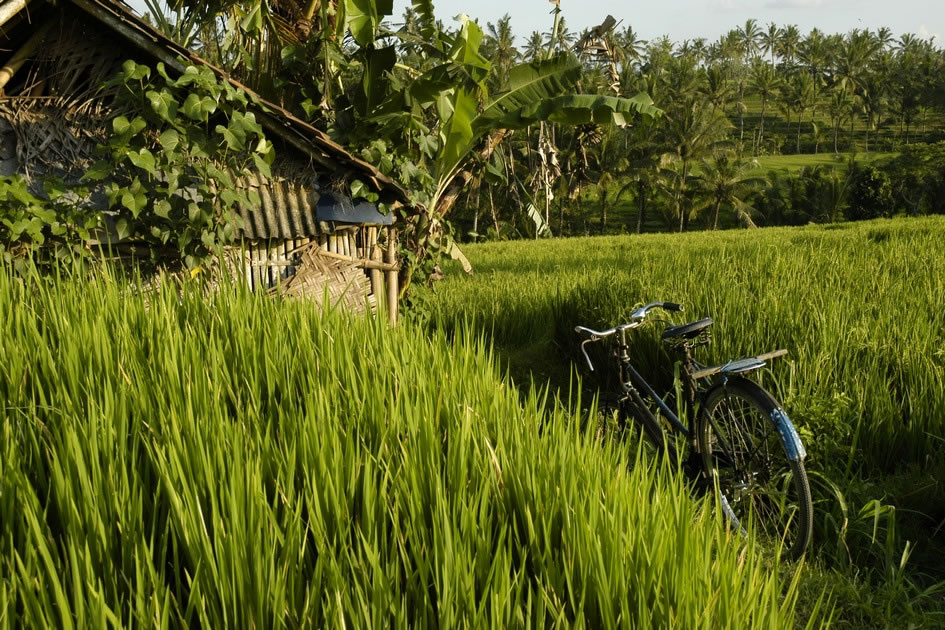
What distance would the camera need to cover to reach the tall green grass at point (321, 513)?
131 cm

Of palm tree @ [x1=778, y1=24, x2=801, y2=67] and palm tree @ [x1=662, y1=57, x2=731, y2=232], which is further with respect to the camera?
palm tree @ [x1=778, y1=24, x2=801, y2=67]

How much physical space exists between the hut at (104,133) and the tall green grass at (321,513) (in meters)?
1.33

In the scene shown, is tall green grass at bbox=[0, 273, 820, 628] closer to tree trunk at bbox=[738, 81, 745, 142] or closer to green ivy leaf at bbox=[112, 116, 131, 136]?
green ivy leaf at bbox=[112, 116, 131, 136]

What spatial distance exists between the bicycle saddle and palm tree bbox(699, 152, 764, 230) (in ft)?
117

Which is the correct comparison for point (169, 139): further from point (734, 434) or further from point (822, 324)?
point (822, 324)

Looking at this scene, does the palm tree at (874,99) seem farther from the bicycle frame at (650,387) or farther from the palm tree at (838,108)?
the bicycle frame at (650,387)

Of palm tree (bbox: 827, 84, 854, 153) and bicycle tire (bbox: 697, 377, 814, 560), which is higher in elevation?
palm tree (bbox: 827, 84, 854, 153)

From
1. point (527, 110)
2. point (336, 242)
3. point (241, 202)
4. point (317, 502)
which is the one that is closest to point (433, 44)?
point (527, 110)

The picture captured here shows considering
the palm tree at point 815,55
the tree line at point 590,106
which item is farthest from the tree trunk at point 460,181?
the palm tree at point 815,55

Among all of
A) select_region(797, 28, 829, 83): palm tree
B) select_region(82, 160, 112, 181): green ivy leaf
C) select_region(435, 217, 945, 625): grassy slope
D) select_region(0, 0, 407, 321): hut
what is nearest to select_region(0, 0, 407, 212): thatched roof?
select_region(0, 0, 407, 321): hut

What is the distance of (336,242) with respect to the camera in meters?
4.89

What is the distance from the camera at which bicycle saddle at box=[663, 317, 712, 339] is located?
10.4ft

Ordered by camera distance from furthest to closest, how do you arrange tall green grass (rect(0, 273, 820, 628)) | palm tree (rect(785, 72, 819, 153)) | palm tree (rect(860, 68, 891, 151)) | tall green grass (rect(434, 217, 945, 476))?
palm tree (rect(785, 72, 819, 153))
palm tree (rect(860, 68, 891, 151))
tall green grass (rect(434, 217, 945, 476))
tall green grass (rect(0, 273, 820, 628))

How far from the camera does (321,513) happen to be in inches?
61.6
